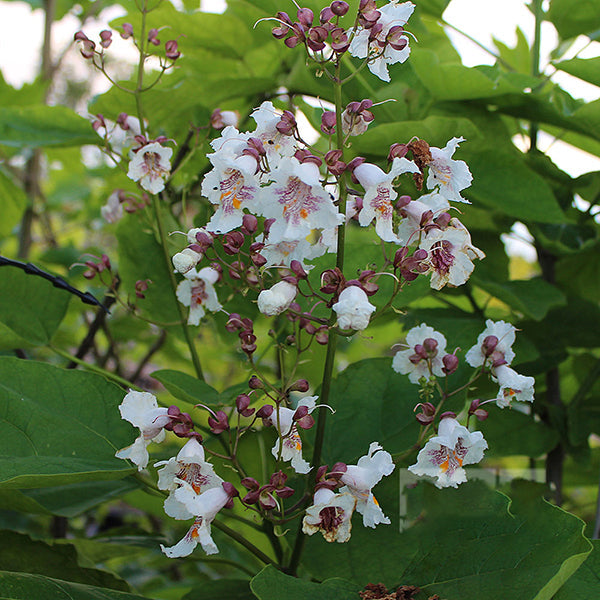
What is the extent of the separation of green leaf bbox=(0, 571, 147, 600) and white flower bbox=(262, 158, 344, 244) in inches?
16.4

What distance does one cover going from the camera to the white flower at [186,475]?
24.8 inches

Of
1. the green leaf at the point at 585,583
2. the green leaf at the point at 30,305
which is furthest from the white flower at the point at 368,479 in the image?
the green leaf at the point at 30,305

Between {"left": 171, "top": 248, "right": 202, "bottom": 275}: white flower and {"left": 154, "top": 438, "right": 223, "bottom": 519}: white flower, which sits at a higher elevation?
{"left": 171, "top": 248, "right": 202, "bottom": 275}: white flower

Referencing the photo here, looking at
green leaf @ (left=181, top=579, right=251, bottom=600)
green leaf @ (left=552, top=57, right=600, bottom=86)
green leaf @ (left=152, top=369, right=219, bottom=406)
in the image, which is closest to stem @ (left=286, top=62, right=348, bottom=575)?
green leaf @ (left=152, top=369, right=219, bottom=406)

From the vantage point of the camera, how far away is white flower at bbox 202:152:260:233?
0.62 meters

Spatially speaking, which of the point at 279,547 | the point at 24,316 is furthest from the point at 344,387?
the point at 24,316

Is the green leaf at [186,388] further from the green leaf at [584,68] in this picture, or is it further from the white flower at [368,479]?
the green leaf at [584,68]

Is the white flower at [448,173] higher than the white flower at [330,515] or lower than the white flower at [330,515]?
higher

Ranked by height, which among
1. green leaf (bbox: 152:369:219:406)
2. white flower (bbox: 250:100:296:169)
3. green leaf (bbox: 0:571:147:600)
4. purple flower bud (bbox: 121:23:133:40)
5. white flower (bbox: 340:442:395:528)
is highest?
purple flower bud (bbox: 121:23:133:40)

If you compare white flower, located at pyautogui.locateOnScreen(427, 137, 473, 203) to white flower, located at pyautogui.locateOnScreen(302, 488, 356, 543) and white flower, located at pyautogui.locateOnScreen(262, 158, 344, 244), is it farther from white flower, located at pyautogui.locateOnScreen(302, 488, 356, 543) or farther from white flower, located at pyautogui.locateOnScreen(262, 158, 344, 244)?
white flower, located at pyautogui.locateOnScreen(302, 488, 356, 543)

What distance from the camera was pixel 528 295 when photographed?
1.01 meters

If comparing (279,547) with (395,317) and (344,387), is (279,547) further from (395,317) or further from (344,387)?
(395,317)

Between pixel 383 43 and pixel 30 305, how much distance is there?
2.14 feet

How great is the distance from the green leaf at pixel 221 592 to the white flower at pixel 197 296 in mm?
354
